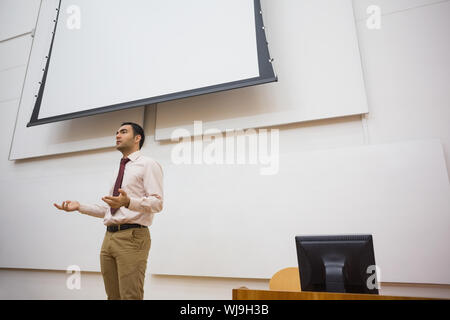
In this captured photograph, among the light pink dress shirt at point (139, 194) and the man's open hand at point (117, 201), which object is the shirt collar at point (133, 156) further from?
the man's open hand at point (117, 201)

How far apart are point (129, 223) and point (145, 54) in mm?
1597

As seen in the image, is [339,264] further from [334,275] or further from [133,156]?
[133,156]

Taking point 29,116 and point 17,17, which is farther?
point 17,17

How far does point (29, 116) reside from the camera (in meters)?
2.95

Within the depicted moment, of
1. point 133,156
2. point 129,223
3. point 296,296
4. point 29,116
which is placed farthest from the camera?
point 29,116

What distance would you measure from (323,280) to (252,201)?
3.27 feet

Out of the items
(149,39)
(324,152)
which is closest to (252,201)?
(324,152)

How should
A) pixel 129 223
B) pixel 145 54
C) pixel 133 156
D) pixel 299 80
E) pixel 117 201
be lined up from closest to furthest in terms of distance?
pixel 117 201
pixel 129 223
pixel 133 156
pixel 299 80
pixel 145 54

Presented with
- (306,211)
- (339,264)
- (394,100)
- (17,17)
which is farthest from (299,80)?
(17,17)

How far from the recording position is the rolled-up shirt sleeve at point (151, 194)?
1302 millimetres

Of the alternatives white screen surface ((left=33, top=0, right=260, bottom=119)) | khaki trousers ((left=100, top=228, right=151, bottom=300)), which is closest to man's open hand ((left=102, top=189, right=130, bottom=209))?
khaki trousers ((left=100, top=228, right=151, bottom=300))

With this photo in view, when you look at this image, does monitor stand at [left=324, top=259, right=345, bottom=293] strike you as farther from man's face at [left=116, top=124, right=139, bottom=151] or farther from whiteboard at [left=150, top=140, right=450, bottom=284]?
man's face at [left=116, top=124, right=139, bottom=151]

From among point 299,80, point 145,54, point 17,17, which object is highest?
point 17,17
